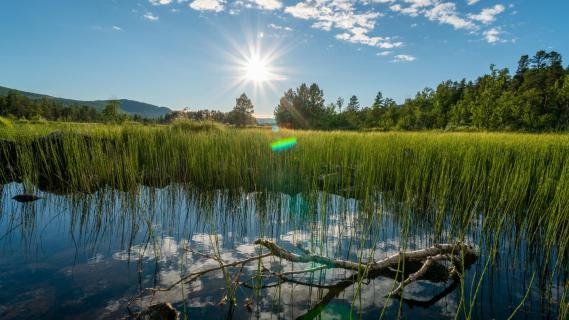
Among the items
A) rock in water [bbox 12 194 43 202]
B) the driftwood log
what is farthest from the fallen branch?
rock in water [bbox 12 194 43 202]

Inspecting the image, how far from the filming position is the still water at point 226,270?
1727 mm

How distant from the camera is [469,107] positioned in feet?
110

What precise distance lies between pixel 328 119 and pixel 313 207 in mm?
45449

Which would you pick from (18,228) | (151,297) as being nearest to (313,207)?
(151,297)

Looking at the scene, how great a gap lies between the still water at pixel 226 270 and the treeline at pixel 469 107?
2196cm

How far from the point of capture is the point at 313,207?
3.24 metres

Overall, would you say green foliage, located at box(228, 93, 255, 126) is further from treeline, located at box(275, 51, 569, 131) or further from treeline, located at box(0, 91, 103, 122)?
treeline, located at box(0, 91, 103, 122)

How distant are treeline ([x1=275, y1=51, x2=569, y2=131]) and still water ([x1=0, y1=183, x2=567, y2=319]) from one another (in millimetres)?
21959

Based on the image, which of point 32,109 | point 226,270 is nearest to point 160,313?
point 226,270

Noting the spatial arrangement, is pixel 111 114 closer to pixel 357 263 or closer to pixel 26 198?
pixel 26 198

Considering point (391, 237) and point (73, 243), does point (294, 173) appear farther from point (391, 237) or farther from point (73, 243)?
point (73, 243)

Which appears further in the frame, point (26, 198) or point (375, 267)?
point (26, 198)

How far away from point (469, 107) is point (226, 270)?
126 ft

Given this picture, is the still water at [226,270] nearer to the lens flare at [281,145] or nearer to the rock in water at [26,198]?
the rock in water at [26,198]
